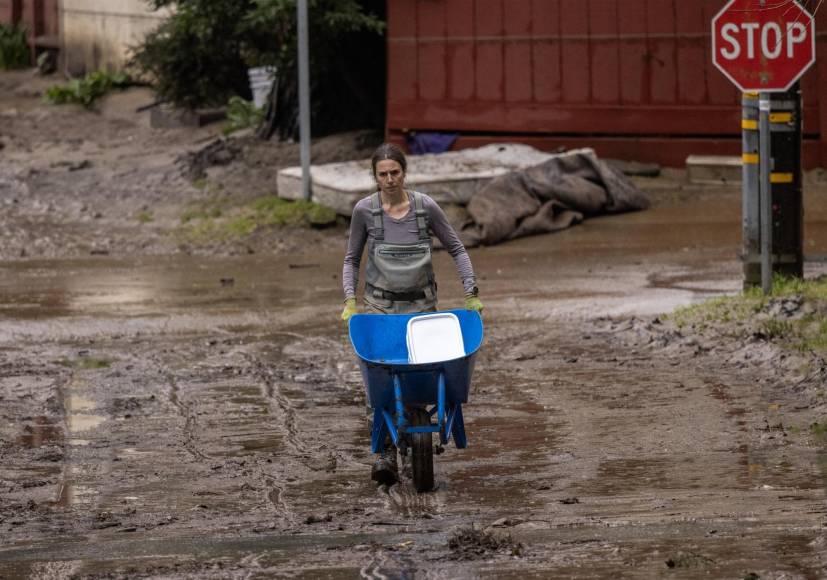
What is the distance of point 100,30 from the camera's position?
2930 cm

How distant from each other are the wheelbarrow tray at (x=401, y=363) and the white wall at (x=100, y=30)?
19.8m

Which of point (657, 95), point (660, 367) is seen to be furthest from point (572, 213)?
point (660, 367)

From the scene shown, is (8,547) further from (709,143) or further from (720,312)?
(709,143)

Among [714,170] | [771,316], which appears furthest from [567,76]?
[771,316]

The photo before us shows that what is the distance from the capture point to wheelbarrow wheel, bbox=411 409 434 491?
24.2 ft

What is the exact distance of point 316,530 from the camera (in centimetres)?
675

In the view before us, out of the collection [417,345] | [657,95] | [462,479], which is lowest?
[462,479]

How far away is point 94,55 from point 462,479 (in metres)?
23.7

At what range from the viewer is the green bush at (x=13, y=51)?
3259cm

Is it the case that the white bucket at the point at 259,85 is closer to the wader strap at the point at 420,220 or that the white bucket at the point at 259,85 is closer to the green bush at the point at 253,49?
the green bush at the point at 253,49

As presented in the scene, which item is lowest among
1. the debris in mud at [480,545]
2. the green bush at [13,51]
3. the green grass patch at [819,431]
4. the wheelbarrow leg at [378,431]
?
the debris in mud at [480,545]

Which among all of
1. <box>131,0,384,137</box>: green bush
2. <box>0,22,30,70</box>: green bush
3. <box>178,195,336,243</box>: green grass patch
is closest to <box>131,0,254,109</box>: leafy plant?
<box>131,0,384,137</box>: green bush

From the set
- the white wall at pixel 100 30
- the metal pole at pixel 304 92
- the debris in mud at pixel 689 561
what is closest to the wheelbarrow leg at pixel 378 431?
the debris in mud at pixel 689 561

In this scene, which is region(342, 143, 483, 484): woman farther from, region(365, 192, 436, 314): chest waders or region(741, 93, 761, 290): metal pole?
region(741, 93, 761, 290): metal pole
